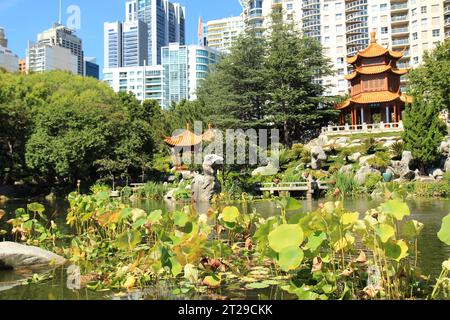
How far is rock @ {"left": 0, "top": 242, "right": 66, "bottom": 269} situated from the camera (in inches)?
236

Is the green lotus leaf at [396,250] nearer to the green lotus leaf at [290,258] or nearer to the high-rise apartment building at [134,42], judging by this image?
the green lotus leaf at [290,258]

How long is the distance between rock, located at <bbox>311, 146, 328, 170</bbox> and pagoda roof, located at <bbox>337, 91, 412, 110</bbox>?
776 cm

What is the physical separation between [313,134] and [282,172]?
298 inches

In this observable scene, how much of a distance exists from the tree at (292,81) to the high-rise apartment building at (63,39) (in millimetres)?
52146

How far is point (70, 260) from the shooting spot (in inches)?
242

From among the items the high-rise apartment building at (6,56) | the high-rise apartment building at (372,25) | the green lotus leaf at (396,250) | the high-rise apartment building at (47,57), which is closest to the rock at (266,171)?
the green lotus leaf at (396,250)

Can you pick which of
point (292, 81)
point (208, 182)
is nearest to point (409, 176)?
point (292, 81)

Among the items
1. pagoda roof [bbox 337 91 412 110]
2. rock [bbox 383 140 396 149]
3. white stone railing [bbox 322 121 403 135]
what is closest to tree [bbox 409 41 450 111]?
pagoda roof [bbox 337 91 412 110]

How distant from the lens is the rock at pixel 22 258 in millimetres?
6000

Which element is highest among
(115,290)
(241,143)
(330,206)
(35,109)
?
(35,109)

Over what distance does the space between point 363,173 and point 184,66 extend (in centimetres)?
6542
